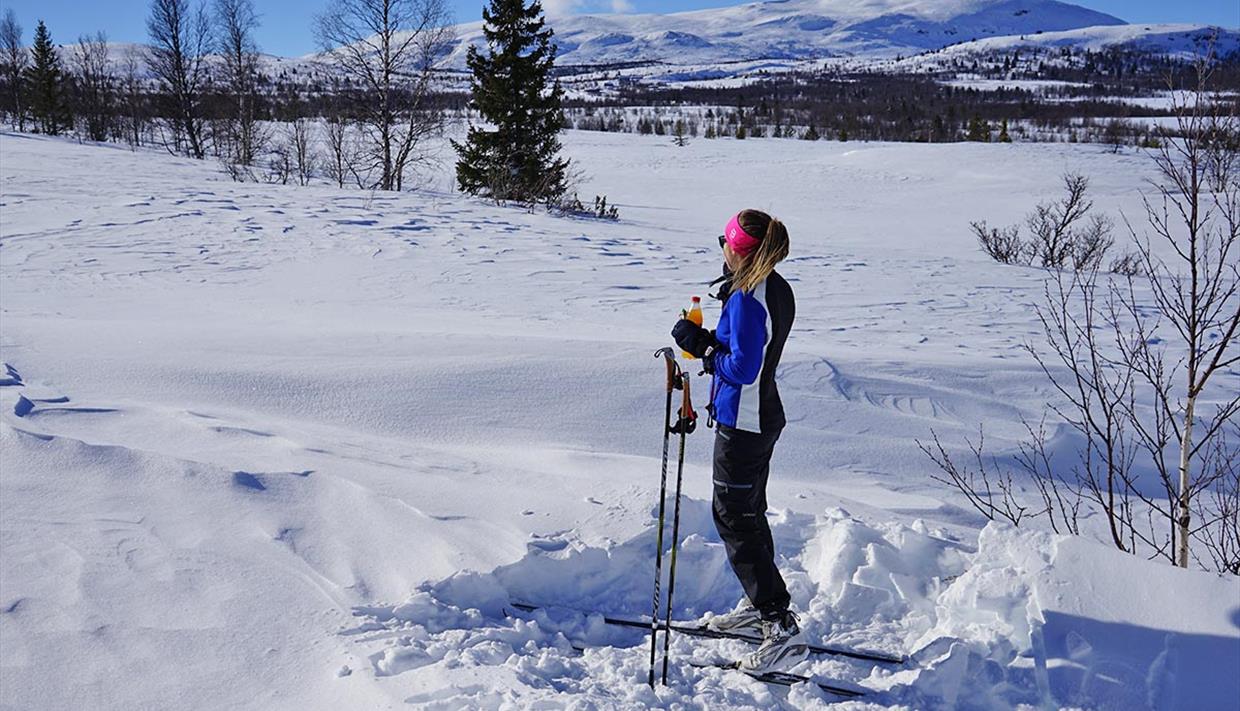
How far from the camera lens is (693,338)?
2.83m

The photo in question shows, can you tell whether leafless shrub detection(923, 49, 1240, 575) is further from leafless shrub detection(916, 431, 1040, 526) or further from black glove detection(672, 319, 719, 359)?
black glove detection(672, 319, 719, 359)

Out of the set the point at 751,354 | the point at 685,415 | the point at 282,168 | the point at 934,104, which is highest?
the point at 934,104

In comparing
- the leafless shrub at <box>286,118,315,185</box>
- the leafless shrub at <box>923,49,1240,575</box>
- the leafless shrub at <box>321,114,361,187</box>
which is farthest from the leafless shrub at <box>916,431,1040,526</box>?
the leafless shrub at <box>286,118,315,185</box>

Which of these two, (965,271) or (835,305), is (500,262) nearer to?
(835,305)

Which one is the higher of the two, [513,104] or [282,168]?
[513,104]

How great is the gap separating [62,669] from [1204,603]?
3.91m

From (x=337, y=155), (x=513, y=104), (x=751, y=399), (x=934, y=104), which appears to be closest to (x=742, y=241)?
(x=751, y=399)

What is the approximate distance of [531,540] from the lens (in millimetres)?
3605

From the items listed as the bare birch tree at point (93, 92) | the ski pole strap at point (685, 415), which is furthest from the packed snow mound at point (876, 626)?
the bare birch tree at point (93, 92)

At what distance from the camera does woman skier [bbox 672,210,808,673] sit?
9.15 feet

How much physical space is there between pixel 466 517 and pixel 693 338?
61.0 inches

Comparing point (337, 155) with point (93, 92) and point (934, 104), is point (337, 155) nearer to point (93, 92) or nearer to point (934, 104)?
point (93, 92)

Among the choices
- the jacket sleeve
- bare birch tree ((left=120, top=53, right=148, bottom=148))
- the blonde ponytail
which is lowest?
the jacket sleeve

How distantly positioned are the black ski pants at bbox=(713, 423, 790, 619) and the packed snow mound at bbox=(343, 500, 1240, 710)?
0.94ft
